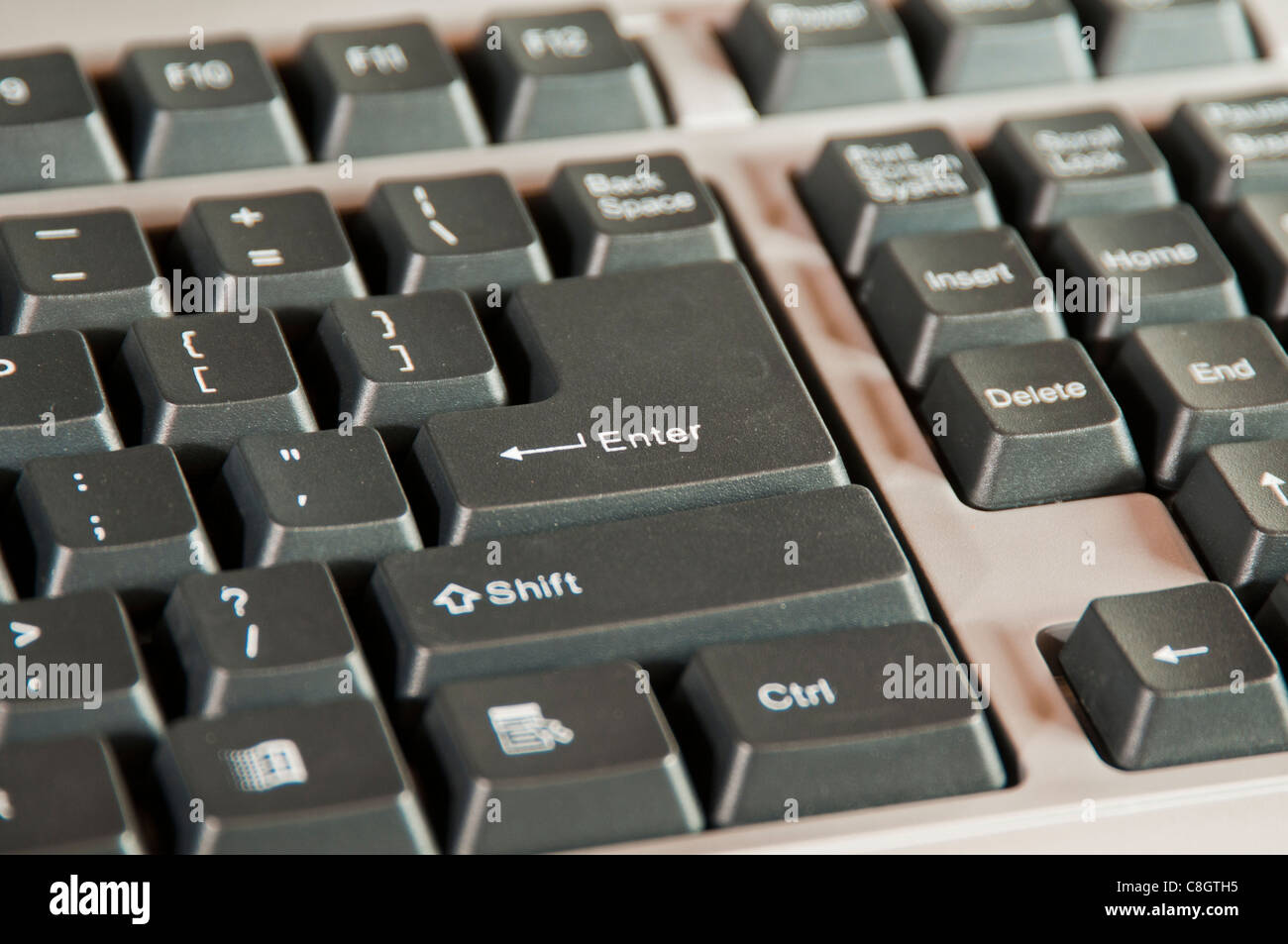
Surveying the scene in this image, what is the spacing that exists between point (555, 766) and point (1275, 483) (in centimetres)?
32

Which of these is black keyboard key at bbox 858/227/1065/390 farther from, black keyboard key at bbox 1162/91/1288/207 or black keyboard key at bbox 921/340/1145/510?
black keyboard key at bbox 1162/91/1288/207

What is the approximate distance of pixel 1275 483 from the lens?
0.66m

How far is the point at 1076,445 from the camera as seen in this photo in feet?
2.25

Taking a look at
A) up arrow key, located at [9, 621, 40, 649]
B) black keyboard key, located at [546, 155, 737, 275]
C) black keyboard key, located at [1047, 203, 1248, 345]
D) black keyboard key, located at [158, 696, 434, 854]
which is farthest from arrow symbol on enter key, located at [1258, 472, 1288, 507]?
up arrow key, located at [9, 621, 40, 649]

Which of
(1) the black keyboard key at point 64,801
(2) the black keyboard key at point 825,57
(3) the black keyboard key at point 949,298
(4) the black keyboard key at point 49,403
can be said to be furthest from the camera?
(2) the black keyboard key at point 825,57

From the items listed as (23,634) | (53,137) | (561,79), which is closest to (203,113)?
(53,137)

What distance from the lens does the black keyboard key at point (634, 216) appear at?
29.5 inches

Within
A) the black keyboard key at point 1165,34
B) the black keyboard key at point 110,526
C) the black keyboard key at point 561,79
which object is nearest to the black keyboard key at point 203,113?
the black keyboard key at point 561,79

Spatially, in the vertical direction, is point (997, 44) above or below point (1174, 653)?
above

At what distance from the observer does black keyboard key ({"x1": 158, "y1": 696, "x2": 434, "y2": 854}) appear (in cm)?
52

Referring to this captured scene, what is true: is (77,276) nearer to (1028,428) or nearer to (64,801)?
(64,801)

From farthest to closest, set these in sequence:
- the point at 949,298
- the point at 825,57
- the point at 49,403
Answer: the point at 825,57 < the point at 949,298 < the point at 49,403

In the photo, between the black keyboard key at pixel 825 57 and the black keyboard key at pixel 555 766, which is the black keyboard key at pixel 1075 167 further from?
the black keyboard key at pixel 555 766

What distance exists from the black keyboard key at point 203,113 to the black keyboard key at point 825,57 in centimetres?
24
